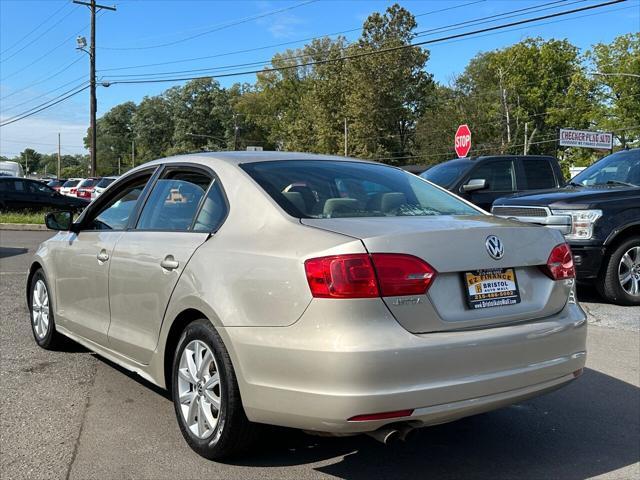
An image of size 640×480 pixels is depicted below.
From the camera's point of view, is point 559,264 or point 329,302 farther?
point 559,264

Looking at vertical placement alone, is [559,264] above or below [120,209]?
below

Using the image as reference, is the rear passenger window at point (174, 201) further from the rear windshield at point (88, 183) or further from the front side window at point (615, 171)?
the rear windshield at point (88, 183)

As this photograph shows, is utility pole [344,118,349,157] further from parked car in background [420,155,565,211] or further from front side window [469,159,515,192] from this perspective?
front side window [469,159,515,192]

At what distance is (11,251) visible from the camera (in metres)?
12.5

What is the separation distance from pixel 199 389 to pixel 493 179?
9.07m

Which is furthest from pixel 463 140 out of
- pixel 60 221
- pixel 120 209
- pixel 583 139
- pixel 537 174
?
pixel 583 139

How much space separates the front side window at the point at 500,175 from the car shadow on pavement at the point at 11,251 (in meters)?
9.22

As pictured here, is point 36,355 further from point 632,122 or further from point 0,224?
point 632,122

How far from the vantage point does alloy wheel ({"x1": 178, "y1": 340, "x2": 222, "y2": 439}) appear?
320 cm

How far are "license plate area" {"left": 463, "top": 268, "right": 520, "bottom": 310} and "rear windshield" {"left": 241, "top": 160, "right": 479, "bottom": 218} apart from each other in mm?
616

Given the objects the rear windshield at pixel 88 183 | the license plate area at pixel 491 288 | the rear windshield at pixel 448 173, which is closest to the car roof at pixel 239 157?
the license plate area at pixel 491 288

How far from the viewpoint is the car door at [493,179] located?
36.1 feet

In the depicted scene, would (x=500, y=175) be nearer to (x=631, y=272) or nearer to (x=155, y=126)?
(x=631, y=272)

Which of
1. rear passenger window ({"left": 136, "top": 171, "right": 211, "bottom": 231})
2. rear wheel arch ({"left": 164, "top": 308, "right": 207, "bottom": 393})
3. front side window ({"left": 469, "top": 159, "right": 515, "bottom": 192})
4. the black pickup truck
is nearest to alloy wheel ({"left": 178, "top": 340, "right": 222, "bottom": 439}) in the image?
rear wheel arch ({"left": 164, "top": 308, "right": 207, "bottom": 393})
